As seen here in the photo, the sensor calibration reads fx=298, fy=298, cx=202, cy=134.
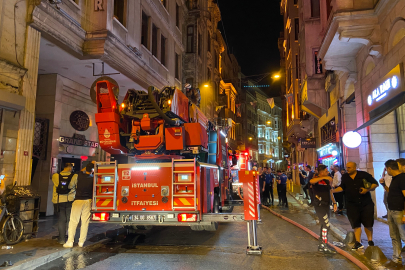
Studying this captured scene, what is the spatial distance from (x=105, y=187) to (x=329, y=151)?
46.6 feet

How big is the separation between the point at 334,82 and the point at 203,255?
12.3 meters

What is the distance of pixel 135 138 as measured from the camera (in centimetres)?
719

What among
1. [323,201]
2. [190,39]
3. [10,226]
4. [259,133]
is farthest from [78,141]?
[259,133]

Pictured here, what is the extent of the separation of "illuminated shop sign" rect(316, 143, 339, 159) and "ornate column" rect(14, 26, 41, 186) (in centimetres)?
1353

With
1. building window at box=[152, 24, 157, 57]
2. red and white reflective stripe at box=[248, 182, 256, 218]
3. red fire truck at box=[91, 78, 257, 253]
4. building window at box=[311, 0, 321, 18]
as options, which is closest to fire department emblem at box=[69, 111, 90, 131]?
building window at box=[152, 24, 157, 57]

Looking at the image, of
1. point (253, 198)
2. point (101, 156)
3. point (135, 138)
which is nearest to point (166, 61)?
point (101, 156)

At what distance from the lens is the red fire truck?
6.46 meters

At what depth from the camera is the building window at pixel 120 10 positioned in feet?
42.1

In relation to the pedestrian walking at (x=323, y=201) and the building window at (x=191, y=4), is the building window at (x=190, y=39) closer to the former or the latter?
the building window at (x=191, y=4)

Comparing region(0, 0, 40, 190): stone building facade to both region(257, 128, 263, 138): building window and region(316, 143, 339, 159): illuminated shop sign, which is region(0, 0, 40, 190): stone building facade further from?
region(257, 128, 263, 138): building window

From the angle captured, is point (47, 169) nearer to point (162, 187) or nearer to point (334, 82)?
point (162, 187)

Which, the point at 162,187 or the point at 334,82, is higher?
the point at 334,82

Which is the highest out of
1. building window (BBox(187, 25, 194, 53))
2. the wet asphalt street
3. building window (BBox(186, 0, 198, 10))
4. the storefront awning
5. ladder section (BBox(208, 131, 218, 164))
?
building window (BBox(186, 0, 198, 10))

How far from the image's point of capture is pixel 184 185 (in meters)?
6.55
